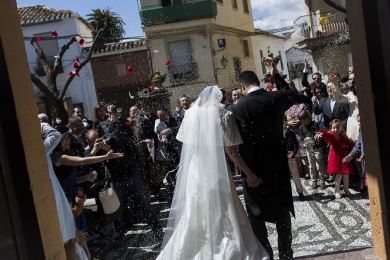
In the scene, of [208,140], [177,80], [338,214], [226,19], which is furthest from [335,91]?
[226,19]

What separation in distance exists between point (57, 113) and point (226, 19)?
16.9 m

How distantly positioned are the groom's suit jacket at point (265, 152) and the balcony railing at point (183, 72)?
72.3 ft

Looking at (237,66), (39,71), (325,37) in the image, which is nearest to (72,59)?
(39,71)

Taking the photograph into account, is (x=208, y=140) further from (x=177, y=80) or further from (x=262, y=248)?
(x=177, y=80)

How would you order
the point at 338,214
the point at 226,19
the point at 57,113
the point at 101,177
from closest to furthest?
1. the point at 338,214
2. the point at 101,177
3. the point at 57,113
4. the point at 226,19

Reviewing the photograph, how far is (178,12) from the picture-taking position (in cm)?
2638

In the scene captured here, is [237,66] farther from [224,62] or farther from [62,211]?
[62,211]

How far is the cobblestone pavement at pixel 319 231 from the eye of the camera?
5.29 meters

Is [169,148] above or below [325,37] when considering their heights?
below

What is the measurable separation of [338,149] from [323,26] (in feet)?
63.0

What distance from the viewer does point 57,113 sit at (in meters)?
15.9

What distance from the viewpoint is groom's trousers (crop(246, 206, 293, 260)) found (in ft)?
14.8

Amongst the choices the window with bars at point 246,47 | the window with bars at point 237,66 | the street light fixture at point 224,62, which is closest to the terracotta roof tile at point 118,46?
the street light fixture at point 224,62

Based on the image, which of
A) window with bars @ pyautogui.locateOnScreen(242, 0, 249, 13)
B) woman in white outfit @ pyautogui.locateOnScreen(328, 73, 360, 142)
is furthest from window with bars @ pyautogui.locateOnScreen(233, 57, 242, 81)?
woman in white outfit @ pyautogui.locateOnScreen(328, 73, 360, 142)
